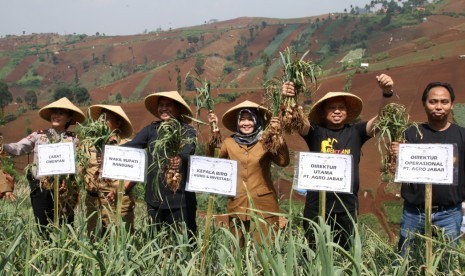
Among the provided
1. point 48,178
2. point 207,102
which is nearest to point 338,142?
point 207,102

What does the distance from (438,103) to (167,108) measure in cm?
196

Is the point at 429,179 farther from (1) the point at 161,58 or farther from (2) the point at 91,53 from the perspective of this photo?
(2) the point at 91,53

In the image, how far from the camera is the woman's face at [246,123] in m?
3.60

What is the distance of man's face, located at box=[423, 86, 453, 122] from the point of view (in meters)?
3.01

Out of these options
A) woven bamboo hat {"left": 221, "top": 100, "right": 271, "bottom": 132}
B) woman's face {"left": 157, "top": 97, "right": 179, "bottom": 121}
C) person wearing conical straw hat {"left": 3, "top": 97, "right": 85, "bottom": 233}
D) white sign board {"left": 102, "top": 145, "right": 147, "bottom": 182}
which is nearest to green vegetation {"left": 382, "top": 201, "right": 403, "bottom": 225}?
woven bamboo hat {"left": 221, "top": 100, "right": 271, "bottom": 132}

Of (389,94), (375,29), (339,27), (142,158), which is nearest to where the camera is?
(142,158)

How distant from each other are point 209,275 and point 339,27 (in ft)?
369

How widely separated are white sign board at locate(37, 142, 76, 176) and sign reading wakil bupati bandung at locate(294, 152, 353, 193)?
5.18 feet

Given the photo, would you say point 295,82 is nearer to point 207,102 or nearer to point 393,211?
point 207,102

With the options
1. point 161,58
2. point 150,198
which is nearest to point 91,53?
point 161,58

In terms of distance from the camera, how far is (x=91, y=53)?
13562cm

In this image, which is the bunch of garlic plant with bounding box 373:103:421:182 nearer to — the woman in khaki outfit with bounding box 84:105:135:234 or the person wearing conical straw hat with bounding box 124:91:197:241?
the person wearing conical straw hat with bounding box 124:91:197:241

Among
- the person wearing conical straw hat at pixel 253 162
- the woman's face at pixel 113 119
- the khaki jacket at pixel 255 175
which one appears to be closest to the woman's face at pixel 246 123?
the person wearing conical straw hat at pixel 253 162

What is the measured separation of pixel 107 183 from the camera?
12.4 feet
